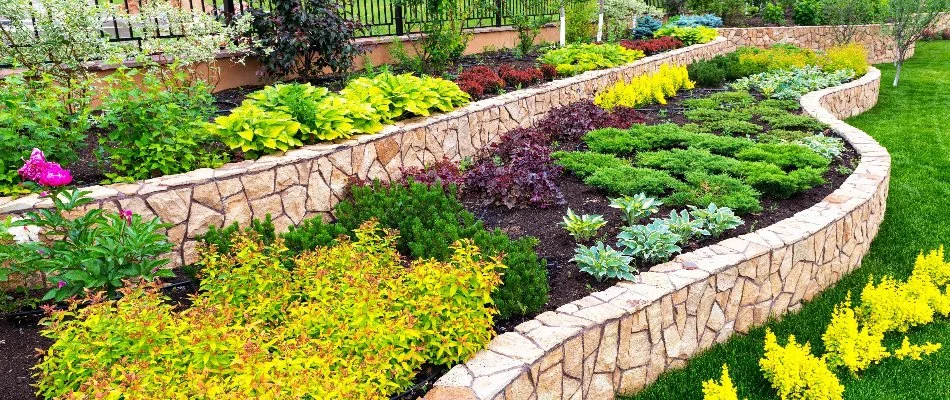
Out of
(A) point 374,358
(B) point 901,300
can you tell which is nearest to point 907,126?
(B) point 901,300

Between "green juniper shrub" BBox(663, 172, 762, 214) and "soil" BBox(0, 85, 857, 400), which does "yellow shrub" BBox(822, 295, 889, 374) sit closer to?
"soil" BBox(0, 85, 857, 400)

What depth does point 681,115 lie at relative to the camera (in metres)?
9.33

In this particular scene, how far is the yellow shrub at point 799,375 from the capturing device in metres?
3.64

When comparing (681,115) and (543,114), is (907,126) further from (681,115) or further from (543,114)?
(543,114)

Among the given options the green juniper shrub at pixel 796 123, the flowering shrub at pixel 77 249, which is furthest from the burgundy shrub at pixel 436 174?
the green juniper shrub at pixel 796 123

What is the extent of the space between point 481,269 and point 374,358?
0.83m

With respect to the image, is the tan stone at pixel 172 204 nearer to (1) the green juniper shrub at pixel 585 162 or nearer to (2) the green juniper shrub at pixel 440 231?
(2) the green juniper shrub at pixel 440 231

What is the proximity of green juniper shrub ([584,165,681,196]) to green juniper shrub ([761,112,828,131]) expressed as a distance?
294 centimetres

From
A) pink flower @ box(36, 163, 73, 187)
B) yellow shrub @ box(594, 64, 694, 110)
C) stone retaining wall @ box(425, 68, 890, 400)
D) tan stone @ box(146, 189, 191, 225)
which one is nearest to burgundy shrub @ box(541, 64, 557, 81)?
yellow shrub @ box(594, 64, 694, 110)

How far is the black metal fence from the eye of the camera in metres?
8.52

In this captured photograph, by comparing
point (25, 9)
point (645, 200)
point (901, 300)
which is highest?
point (25, 9)

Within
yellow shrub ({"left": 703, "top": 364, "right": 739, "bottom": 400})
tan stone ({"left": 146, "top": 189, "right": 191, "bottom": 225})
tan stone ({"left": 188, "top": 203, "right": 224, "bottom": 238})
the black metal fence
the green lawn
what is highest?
the black metal fence

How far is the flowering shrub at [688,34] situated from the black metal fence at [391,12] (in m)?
2.53

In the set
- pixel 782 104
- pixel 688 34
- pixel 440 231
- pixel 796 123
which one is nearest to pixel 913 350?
pixel 440 231
